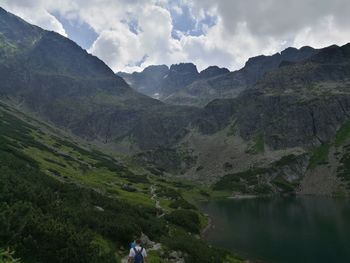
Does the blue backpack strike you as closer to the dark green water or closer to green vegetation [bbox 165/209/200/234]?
the dark green water

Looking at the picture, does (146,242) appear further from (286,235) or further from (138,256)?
(286,235)

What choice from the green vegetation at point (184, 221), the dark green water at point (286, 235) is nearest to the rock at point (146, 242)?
the dark green water at point (286, 235)

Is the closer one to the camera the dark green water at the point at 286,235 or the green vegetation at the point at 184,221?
the dark green water at the point at 286,235

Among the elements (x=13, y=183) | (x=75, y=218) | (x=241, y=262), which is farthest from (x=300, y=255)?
(x=13, y=183)

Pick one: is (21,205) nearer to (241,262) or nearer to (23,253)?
(23,253)

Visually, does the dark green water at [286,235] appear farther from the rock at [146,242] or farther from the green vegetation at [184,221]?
the rock at [146,242]

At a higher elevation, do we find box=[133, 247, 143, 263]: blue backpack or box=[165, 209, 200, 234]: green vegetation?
box=[133, 247, 143, 263]: blue backpack

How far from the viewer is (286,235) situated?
83562 millimetres

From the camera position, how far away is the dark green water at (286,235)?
6662 cm

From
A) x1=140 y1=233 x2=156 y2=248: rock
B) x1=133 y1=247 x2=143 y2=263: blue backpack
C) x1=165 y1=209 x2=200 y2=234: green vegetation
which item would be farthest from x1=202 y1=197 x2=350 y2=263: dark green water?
x1=133 y1=247 x2=143 y2=263: blue backpack

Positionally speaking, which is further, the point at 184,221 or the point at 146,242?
the point at 184,221

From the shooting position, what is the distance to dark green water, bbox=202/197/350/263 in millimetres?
66625

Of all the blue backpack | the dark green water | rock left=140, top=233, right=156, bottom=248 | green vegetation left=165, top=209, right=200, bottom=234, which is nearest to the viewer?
the blue backpack

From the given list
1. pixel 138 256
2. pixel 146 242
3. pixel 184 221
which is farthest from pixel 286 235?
pixel 138 256
